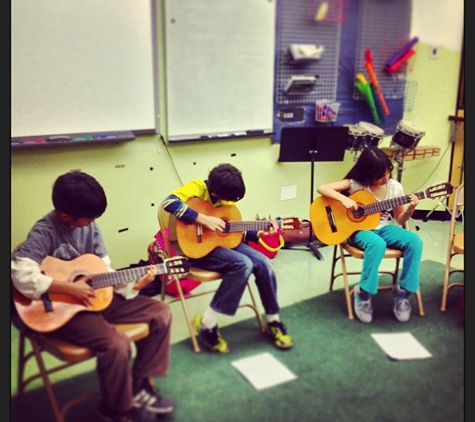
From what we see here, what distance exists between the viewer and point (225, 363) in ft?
5.30

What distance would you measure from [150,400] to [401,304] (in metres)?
1.21

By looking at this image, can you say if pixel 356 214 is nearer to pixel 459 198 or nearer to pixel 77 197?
pixel 459 198

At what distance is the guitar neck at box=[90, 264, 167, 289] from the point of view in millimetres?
1622

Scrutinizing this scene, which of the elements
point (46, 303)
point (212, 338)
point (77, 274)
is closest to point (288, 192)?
point (212, 338)

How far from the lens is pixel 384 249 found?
224 cm

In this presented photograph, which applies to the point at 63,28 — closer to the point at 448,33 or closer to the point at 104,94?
the point at 104,94

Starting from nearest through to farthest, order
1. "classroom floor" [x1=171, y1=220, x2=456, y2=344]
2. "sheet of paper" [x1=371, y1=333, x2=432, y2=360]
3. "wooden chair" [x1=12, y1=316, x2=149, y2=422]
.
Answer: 1. "wooden chair" [x1=12, y1=316, x2=149, y2=422]
2. "sheet of paper" [x1=371, y1=333, x2=432, y2=360]
3. "classroom floor" [x1=171, y1=220, x2=456, y2=344]

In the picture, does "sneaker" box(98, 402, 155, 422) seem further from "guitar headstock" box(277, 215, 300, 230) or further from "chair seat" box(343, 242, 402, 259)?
"chair seat" box(343, 242, 402, 259)

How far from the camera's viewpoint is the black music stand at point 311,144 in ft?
7.14

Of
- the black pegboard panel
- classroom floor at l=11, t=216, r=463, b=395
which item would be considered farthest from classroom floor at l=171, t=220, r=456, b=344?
the black pegboard panel

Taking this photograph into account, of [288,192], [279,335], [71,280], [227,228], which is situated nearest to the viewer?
[71,280]

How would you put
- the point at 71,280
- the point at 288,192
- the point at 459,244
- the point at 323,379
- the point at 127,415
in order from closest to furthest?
the point at 127,415 < the point at 71,280 < the point at 323,379 < the point at 288,192 < the point at 459,244

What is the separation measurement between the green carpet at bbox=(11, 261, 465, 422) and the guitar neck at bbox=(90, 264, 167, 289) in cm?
28

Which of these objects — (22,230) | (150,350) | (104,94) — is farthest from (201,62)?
(150,350)
